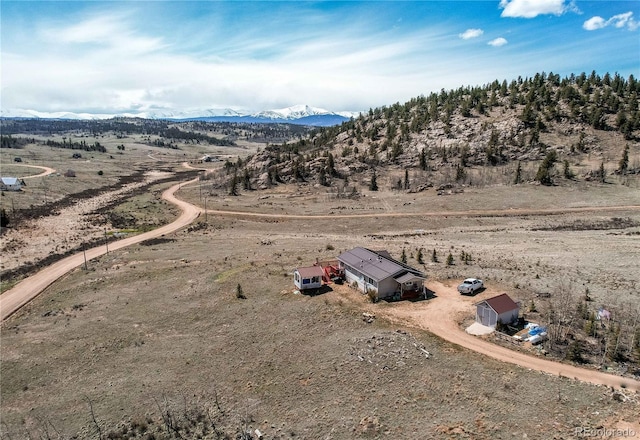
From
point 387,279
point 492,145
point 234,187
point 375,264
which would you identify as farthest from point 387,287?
point 492,145

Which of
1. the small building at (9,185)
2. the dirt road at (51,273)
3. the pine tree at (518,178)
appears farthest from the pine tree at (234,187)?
the pine tree at (518,178)

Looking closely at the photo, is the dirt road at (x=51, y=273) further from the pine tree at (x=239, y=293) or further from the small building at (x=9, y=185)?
the small building at (x=9, y=185)

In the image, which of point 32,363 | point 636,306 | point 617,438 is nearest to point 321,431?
point 617,438

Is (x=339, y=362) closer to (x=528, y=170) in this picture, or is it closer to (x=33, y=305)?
(x=33, y=305)

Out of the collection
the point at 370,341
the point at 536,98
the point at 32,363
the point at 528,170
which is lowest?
the point at 32,363

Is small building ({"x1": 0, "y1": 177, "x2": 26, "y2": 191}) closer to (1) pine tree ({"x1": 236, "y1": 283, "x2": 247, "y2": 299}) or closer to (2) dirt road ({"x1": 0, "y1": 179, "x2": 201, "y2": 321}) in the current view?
(2) dirt road ({"x1": 0, "y1": 179, "x2": 201, "y2": 321})
